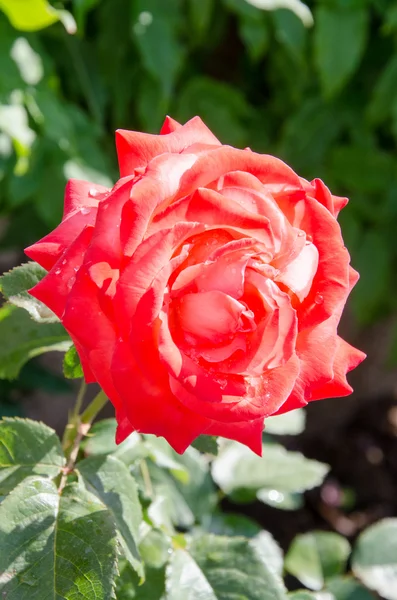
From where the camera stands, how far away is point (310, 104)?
1.59m

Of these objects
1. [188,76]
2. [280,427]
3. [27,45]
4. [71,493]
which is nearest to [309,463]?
[280,427]

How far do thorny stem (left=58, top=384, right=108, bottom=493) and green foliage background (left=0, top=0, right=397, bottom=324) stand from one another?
669 millimetres

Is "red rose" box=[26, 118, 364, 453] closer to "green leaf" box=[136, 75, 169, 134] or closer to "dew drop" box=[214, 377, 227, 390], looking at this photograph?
"dew drop" box=[214, 377, 227, 390]

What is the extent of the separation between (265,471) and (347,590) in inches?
6.9

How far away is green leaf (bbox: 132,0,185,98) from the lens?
126cm

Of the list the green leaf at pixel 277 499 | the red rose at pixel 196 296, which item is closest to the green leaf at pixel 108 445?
the red rose at pixel 196 296

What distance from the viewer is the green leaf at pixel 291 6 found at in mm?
1271

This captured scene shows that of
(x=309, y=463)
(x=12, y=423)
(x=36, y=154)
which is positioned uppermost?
(x=12, y=423)

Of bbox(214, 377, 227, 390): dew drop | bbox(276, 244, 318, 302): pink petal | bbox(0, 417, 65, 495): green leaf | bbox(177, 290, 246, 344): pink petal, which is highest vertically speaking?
bbox(276, 244, 318, 302): pink petal

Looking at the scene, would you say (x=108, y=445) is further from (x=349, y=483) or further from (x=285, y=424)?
(x=349, y=483)

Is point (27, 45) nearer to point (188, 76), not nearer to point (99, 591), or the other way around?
point (188, 76)

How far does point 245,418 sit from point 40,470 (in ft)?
0.74

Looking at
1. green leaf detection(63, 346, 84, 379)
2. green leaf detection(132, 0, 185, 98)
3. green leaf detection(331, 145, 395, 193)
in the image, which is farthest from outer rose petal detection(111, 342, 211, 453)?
green leaf detection(331, 145, 395, 193)

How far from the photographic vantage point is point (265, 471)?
95 centimetres
